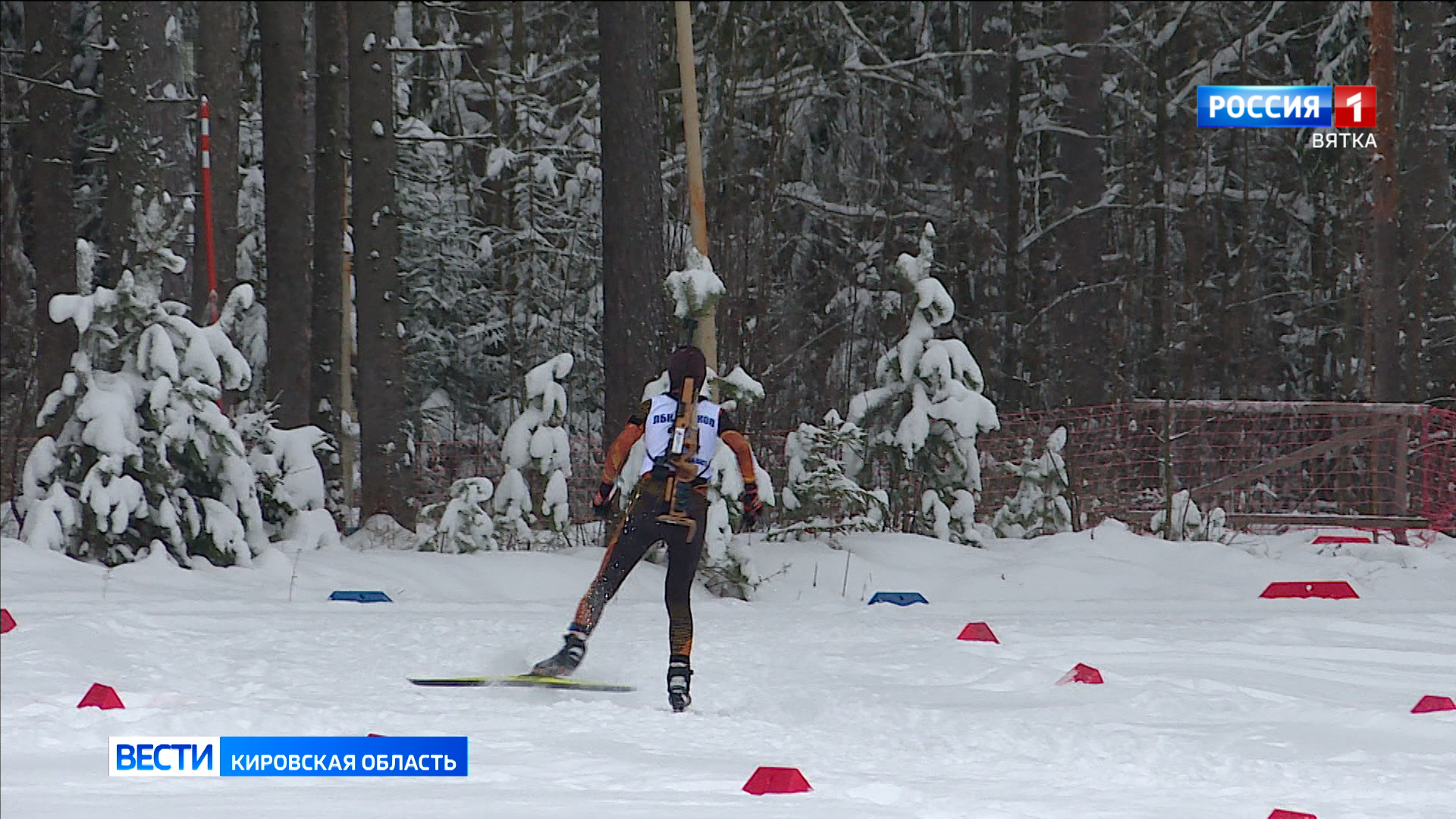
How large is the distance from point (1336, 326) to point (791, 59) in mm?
9978

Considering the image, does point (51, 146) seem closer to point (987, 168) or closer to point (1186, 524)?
point (987, 168)

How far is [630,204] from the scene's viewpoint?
42.3 feet

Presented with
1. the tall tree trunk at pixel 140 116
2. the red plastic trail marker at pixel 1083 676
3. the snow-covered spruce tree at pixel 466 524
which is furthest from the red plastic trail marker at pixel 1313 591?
the tall tree trunk at pixel 140 116

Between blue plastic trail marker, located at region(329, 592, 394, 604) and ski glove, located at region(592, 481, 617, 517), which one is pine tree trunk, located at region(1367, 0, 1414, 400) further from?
ski glove, located at region(592, 481, 617, 517)

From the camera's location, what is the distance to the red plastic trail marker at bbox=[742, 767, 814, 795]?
5523 millimetres

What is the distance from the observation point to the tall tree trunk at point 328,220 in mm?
17125

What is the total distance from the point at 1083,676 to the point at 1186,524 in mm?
5779

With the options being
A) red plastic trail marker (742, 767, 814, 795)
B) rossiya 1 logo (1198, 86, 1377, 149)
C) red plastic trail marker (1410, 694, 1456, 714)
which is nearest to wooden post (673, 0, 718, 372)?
red plastic trail marker (1410, 694, 1456, 714)

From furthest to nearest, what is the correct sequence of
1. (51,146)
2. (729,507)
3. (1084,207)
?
1. (1084,207)
2. (51,146)
3. (729,507)

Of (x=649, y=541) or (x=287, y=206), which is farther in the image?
(x=287, y=206)

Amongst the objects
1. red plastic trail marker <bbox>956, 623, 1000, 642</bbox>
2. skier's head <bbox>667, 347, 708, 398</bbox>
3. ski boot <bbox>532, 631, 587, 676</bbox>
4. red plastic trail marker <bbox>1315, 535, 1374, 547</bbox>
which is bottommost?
red plastic trail marker <bbox>956, 623, 1000, 642</bbox>

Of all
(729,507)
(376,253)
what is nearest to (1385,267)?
(729,507)

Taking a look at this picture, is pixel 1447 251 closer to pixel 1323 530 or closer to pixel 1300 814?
pixel 1323 530

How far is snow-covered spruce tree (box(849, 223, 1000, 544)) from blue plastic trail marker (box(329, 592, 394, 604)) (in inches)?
164
